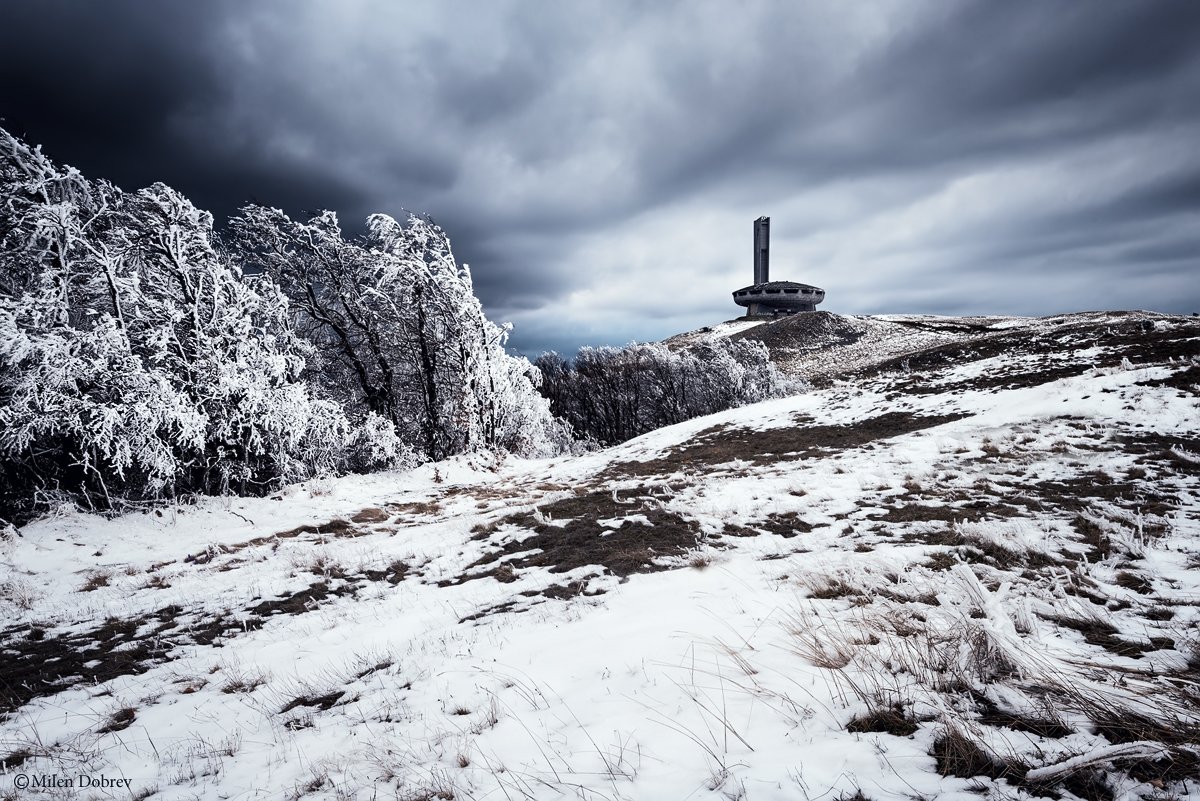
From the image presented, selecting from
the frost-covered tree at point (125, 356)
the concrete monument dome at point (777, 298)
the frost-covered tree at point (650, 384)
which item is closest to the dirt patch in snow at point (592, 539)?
the frost-covered tree at point (125, 356)

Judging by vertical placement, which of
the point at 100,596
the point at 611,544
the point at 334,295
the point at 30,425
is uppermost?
the point at 334,295

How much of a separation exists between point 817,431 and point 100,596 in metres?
18.4

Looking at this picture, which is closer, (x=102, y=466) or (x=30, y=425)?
(x=30, y=425)

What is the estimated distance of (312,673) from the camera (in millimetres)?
4695

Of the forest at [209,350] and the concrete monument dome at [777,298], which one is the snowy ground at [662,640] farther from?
the concrete monument dome at [777,298]

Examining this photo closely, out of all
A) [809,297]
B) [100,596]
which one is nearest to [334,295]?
[100,596]

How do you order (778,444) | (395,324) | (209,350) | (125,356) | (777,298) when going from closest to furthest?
1. (125,356)
2. (209,350)
3. (778,444)
4. (395,324)
5. (777,298)

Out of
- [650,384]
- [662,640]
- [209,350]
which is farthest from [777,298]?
[662,640]

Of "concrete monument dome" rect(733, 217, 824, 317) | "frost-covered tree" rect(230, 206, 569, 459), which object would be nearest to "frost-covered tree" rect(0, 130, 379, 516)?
"frost-covered tree" rect(230, 206, 569, 459)

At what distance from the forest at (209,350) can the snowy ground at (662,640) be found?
1646mm

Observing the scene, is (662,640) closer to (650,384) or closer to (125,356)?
(125,356)

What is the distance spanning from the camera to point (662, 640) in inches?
162

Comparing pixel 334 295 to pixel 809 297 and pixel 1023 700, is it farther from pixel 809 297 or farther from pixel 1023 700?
pixel 809 297

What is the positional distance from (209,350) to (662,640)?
12865mm
